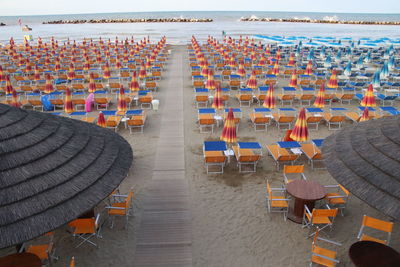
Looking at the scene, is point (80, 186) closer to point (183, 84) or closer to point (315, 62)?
point (183, 84)

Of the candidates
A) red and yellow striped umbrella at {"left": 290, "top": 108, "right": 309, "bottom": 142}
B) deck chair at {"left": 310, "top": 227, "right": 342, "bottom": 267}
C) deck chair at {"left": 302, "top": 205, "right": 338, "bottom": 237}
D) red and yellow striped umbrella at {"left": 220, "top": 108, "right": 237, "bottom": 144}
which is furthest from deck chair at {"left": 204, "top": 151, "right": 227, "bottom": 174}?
deck chair at {"left": 310, "top": 227, "right": 342, "bottom": 267}

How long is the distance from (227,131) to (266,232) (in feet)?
10.3

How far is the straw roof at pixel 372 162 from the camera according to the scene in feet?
13.9

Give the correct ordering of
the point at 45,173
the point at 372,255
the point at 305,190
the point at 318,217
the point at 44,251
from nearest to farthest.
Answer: the point at 45,173 < the point at 372,255 < the point at 44,251 < the point at 318,217 < the point at 305,190

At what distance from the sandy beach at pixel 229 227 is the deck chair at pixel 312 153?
24cm

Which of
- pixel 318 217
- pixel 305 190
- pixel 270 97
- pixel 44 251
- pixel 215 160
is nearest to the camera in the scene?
pixel 44 251

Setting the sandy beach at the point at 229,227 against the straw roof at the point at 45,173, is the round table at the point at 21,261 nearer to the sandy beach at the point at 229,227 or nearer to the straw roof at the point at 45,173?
the sandy beach at the point at 229,227

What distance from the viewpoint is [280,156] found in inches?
336

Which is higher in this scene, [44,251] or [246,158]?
[246,158]

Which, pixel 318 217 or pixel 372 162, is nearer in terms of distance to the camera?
pixel 372 162

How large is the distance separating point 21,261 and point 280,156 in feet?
21.5

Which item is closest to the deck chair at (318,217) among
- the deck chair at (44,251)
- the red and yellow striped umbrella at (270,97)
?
the deck chair at (44,251)

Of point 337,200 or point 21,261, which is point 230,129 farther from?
point 21,261

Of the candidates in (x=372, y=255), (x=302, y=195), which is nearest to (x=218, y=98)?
(x=302, y=195)
